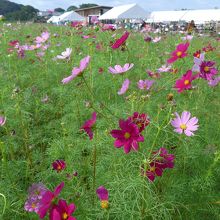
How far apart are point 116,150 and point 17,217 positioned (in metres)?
0.48

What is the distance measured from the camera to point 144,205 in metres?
1.04

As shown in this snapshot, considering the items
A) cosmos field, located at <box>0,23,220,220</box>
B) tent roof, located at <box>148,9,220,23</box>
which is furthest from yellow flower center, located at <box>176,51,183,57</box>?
tent roof, located at <box>148,9,220,23</box>

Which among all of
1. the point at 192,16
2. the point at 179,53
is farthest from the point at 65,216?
the point at 192,16

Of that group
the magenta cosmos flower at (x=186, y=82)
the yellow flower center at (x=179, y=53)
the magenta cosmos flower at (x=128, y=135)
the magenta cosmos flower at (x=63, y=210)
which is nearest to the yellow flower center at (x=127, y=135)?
A: the magenta cosmos flower at (x=128, y=135)

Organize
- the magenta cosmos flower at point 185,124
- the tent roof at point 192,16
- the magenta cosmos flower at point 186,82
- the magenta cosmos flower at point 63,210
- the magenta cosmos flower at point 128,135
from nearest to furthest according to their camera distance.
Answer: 1. the magenta cosmos flower at point 63,210
2. the magenta cosmos flower at point 128,135
3. the magenta cosmos flower at point 185,124
4. the magenta cosmos flower at point 186,82
5. the tent roof at point 192,16

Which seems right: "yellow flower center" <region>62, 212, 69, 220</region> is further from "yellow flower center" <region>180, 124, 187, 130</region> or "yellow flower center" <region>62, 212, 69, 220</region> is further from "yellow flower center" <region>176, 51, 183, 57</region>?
"yellow flower center" <region>176, 51, 183, 57</region>

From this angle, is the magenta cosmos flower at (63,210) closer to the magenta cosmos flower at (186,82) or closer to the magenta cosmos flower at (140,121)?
the magenta cosmos flower at (140,121)

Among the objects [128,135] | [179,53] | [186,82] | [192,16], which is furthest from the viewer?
[192,16]

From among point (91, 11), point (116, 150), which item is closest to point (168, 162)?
point (116, 150)

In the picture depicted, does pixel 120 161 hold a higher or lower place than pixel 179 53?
lower

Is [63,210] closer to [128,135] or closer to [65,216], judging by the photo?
[65,216]

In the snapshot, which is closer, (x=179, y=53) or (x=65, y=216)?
(x=65, y=216)

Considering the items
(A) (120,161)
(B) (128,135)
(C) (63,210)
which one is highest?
(B) (128,135)

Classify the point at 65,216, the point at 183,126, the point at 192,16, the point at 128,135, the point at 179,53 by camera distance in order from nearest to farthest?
the point at 65,216
the point at 128,135
the point at 183,126
the point at 179,53
the point at 192,16
